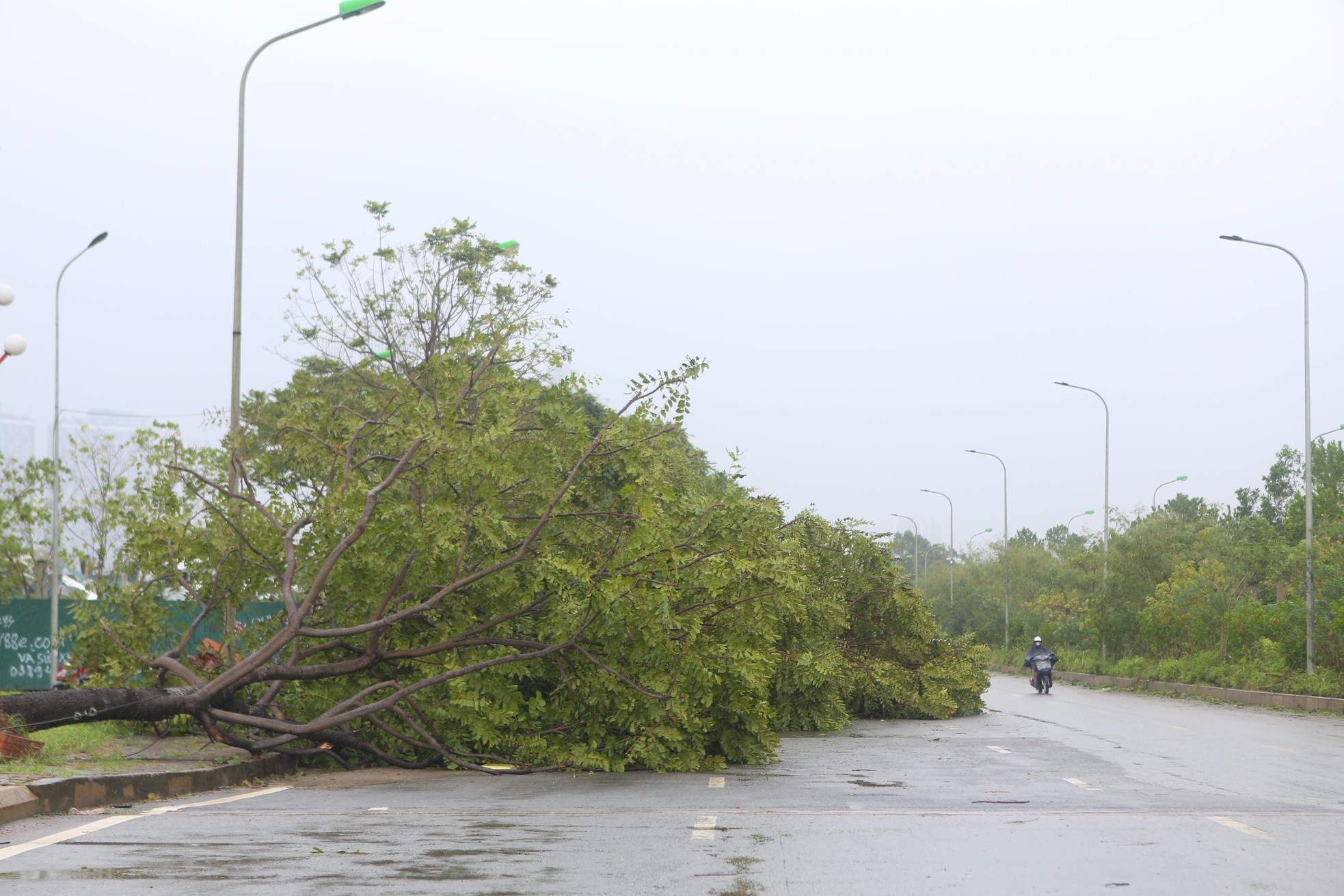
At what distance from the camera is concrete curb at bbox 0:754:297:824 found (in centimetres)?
895

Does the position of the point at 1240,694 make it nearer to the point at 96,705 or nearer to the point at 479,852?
the point at 96,705

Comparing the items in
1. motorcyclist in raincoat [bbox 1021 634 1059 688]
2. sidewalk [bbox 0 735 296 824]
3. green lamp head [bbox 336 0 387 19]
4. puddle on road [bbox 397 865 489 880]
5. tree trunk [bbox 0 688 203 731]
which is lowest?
sidewalk [bbox 0 735 296 824]

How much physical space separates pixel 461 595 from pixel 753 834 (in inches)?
232

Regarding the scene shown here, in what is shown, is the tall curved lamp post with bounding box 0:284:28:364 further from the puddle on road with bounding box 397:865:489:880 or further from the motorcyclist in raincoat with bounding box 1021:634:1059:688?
the motorcyclist in raincoat with bounding box 1021:634:1059:688

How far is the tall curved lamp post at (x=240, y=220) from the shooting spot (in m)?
16.9

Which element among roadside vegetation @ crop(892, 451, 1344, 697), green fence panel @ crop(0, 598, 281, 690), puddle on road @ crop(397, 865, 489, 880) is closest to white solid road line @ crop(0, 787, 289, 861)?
puddle on road @ crop(397, 865, 489, 880)

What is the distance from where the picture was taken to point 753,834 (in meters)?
8.54

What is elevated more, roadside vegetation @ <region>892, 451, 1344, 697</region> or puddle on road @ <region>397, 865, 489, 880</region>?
roadside vegetation @ <region>892, 451, 1344, 697</region>

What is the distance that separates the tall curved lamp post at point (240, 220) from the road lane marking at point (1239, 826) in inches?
433

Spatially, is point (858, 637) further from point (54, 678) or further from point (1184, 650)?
point (1184, 650)

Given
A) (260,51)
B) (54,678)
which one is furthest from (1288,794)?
(54,678)

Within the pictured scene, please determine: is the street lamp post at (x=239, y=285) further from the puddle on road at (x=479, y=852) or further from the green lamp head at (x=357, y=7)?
the puddle on road at (x=479, y=852)

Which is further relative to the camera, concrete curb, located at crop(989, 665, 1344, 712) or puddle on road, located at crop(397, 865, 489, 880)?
concrete curb, located at crop(989, 665, 1344, 712)

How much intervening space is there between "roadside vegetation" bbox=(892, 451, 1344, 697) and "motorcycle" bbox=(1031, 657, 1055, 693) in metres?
3.42
